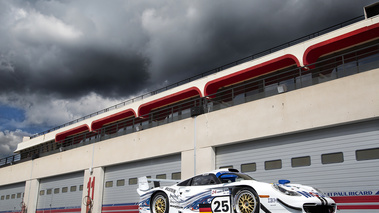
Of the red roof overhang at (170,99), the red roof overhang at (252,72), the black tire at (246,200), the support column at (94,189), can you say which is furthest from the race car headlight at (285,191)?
the support column at (94,189)

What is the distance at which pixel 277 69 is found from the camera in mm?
18891

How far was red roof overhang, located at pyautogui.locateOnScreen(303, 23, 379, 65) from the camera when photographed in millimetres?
15234

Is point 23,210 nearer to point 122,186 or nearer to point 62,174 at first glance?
point 62,174

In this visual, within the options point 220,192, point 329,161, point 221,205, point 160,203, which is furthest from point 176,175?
point 221,205

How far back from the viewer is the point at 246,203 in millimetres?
9008

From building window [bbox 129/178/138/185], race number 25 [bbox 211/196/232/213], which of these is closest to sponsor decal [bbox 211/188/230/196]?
race number 25 [bbox 211/196/232/213]

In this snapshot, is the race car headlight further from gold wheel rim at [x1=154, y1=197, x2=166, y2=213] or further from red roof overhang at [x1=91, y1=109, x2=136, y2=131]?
red roof overhang at [x1=91, y1=109, x2=136, y2=131]

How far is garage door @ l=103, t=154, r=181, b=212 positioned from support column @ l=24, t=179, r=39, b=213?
9.11 m

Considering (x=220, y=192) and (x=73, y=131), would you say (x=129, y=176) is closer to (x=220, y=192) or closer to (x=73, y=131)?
(x=220, y=192)

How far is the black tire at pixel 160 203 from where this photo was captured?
11.2 meters

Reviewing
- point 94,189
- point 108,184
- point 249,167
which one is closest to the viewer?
point 249,167

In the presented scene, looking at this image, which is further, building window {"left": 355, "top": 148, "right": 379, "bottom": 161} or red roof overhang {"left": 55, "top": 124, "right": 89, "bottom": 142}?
red roof overhang {"left": 55, "top": 124, "right": 89, "bottom": 142}

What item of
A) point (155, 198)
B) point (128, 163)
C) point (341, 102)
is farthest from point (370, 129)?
point (128, 163)

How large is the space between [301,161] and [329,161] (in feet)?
3.58
